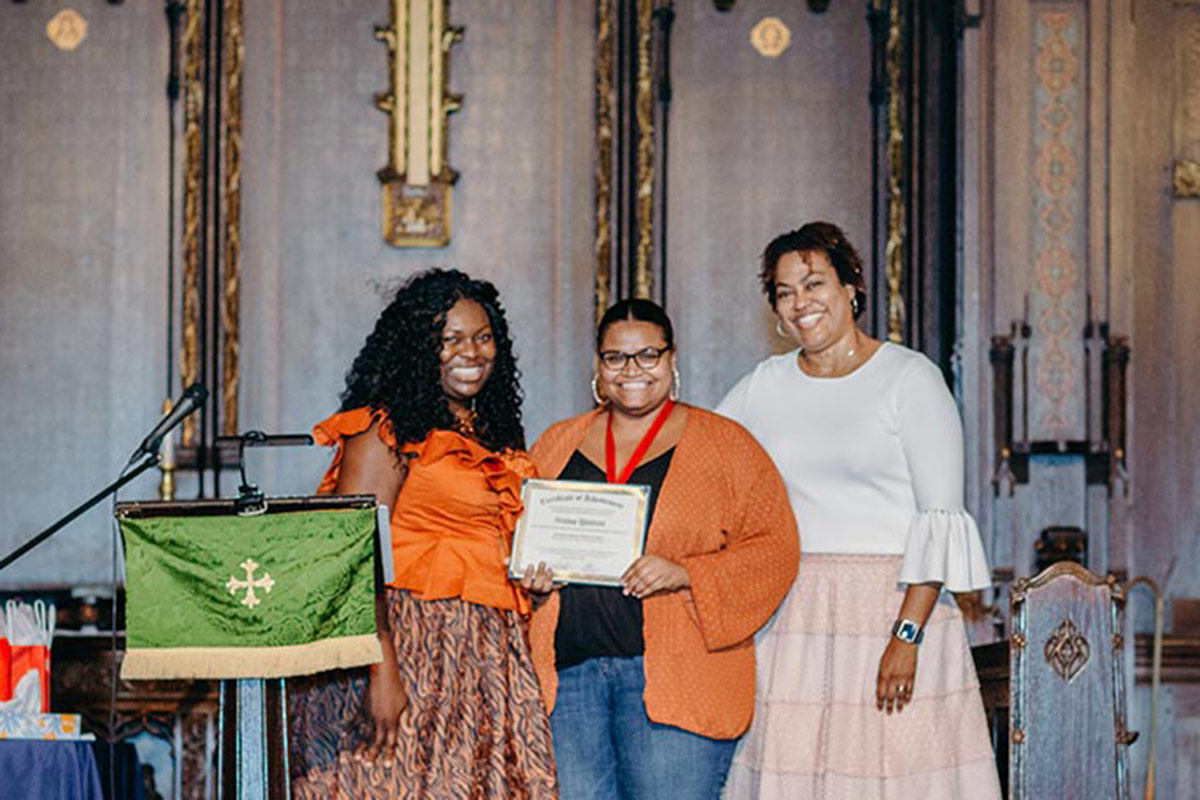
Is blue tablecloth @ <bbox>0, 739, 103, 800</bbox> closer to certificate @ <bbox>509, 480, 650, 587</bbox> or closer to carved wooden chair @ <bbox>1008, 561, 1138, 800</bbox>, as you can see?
certificate @ <bbox>509, 480, 650, 587</bbox>

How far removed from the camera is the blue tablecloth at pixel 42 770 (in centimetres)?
445

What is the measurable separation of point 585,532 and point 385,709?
1.93ft

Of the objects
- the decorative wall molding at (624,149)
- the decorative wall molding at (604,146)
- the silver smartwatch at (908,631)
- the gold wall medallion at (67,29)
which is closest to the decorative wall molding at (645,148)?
the decorative wall molding at (624,149)

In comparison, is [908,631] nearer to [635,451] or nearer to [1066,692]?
[635,451]

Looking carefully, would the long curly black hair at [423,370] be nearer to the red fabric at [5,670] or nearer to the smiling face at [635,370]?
the smiling face at [635,370]

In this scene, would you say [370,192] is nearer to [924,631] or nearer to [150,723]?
[150,723]

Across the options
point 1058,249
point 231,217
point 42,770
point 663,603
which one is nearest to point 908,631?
point 663,603

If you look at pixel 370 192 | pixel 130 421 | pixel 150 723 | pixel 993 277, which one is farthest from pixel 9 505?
pixel 993 277

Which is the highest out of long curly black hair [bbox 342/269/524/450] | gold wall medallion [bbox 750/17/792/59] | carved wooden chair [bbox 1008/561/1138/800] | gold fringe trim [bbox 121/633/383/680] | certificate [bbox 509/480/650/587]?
gold wall medallion [bbox 750/17/792/59]

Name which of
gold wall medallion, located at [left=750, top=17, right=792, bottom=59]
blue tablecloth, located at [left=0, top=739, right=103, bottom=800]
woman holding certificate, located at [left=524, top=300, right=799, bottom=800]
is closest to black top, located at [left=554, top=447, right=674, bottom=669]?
woman holding certificate, located at [left=524, top=300, right=799, bottom=800]

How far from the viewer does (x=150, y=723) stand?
570cm

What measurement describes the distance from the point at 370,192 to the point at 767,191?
60.9 inches

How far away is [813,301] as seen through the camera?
154 inches

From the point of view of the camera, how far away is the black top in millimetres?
3691
